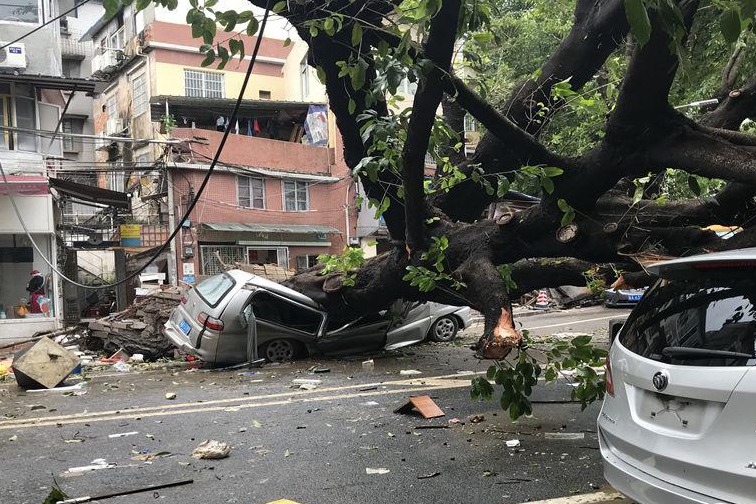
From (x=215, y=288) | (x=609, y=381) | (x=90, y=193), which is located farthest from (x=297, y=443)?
(x=90, y=193)

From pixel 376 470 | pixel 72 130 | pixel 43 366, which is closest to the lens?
pixel 376 470

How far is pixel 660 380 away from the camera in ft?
9.74

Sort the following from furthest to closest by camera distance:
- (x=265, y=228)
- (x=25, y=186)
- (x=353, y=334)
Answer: (x=265, y=228) < (x=25, y=186) < (x=353, y=334)

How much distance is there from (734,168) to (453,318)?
8.35m

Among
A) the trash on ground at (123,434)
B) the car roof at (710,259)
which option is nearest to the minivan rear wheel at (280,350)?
the trash on ground at (123,434)

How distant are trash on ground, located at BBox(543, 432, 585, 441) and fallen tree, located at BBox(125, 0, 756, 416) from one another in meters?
0.57

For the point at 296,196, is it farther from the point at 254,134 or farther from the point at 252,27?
the point at 252,27

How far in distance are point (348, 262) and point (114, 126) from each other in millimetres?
24564

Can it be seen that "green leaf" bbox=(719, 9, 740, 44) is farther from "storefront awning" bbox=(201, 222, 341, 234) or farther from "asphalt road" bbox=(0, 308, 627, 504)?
"storefront awning" bbox=(201, 222, 341, 234)

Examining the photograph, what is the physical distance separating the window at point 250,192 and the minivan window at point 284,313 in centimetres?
1534

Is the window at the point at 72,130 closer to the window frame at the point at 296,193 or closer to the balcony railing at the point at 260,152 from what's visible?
the balcony railing at the point at 260,152

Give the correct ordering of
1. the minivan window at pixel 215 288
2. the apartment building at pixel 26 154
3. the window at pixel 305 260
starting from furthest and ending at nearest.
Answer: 1. the window at pixel 305 260
2. the apartment building at pixel 26 154
3. the minivan window at pixel 215 288

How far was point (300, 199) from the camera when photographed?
88.1 feet

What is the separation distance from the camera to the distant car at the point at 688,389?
103 inches
